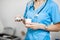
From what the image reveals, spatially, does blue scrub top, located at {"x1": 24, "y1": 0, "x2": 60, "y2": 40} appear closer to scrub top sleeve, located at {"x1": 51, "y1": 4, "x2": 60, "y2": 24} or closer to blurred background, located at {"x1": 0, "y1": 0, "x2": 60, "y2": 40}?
scrub top sleeve, located at {"x1": 51, "y1": 4, "x2": 60, "y2": 24}

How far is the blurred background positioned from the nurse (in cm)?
154

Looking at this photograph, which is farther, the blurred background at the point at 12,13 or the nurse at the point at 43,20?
the blurred background at the point at 12,13

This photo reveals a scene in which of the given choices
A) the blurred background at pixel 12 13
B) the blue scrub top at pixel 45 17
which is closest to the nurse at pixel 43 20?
the blue scrub top at pixel 45 17

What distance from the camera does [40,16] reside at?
134 cm

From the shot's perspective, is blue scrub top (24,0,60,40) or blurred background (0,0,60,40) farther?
blurred background (0,0,60,40)

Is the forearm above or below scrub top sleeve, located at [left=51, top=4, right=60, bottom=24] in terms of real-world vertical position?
below

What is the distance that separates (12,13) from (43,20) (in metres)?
1.86

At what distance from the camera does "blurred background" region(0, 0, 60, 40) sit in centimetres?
296

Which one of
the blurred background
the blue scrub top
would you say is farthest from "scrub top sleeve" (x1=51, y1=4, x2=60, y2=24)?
the blurred background

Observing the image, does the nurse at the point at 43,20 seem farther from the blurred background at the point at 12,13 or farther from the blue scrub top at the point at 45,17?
the blurred background at the point at 12,13

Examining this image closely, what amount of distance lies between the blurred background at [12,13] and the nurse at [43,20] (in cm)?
154

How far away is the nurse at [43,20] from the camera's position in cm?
132

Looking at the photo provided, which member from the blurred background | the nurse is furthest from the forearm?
the blurred background

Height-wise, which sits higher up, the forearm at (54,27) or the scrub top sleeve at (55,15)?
the scrub top sleeve at (55,15)
